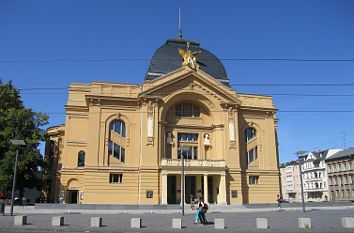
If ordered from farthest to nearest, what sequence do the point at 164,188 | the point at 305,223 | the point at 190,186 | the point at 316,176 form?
the point at 316,176 → the point at 190,186 → the point at 164,188 → the point at 305,223

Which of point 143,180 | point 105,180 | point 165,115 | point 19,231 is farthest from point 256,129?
point 19,231

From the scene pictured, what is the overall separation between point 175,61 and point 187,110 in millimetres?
7407

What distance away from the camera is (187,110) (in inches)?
2034

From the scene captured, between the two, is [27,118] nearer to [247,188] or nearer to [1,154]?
[1,154]

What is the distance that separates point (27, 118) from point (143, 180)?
17.6 m

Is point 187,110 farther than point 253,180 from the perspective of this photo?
Yes

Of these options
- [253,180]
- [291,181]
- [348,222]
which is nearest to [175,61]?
Answer: [253,180]

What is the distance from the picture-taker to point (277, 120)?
61406 mm

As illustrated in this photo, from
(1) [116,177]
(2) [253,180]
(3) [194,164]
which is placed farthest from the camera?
(2) [253,180]

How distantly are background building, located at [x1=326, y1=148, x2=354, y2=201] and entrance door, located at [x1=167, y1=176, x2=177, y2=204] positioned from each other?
52.3m

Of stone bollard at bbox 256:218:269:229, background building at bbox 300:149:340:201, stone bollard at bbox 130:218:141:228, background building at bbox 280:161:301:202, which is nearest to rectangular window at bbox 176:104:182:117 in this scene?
stone bollard at bbox 130:218:141:228

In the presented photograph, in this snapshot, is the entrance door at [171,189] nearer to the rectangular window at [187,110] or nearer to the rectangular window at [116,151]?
the rectangular window at [116,151]

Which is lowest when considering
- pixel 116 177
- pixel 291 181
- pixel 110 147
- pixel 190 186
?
pixel 190 186

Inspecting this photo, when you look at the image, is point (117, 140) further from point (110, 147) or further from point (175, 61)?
point (175, 61)
